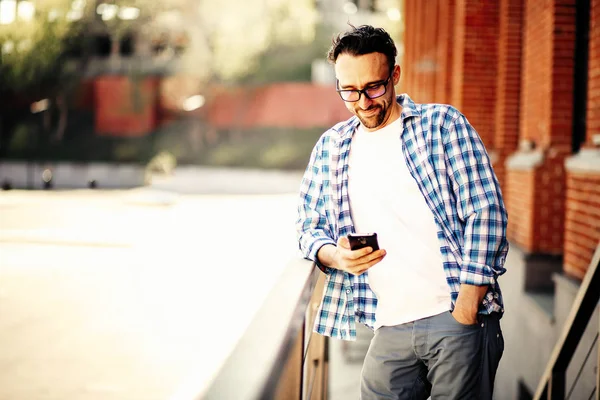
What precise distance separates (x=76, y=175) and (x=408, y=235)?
43.7 meters

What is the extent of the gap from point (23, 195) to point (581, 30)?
107 feet

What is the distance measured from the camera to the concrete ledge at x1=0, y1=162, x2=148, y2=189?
140ft

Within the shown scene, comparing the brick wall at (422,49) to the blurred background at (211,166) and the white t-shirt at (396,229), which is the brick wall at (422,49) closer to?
the blurred background at (211,166)

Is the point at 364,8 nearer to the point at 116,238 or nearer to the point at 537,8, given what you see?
the point at 116,238

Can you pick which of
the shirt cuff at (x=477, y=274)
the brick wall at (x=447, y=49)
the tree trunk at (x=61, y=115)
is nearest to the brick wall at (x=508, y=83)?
the brick wall at (x=447, y=49)

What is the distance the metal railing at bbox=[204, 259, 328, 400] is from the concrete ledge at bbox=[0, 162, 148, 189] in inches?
1594

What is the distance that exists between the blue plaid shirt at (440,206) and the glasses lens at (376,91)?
0.44 feet

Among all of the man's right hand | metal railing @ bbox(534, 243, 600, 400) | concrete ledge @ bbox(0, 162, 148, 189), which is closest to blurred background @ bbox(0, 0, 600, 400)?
metal railing @ bbox(534, 243, 600, 400)

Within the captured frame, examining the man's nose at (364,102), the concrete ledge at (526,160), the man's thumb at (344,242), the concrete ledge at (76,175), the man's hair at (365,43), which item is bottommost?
the concrete ledge at (76,175)

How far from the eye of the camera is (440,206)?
2453 mm

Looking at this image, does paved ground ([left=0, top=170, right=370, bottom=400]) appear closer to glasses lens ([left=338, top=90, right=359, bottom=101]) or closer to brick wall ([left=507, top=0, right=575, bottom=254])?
glasses lens ([left=338, top=90, right=359, bottom=101])

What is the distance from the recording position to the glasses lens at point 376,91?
8.01 feet

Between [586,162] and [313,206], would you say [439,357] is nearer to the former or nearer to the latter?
[313,206]

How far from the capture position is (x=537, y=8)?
23.4 ft
